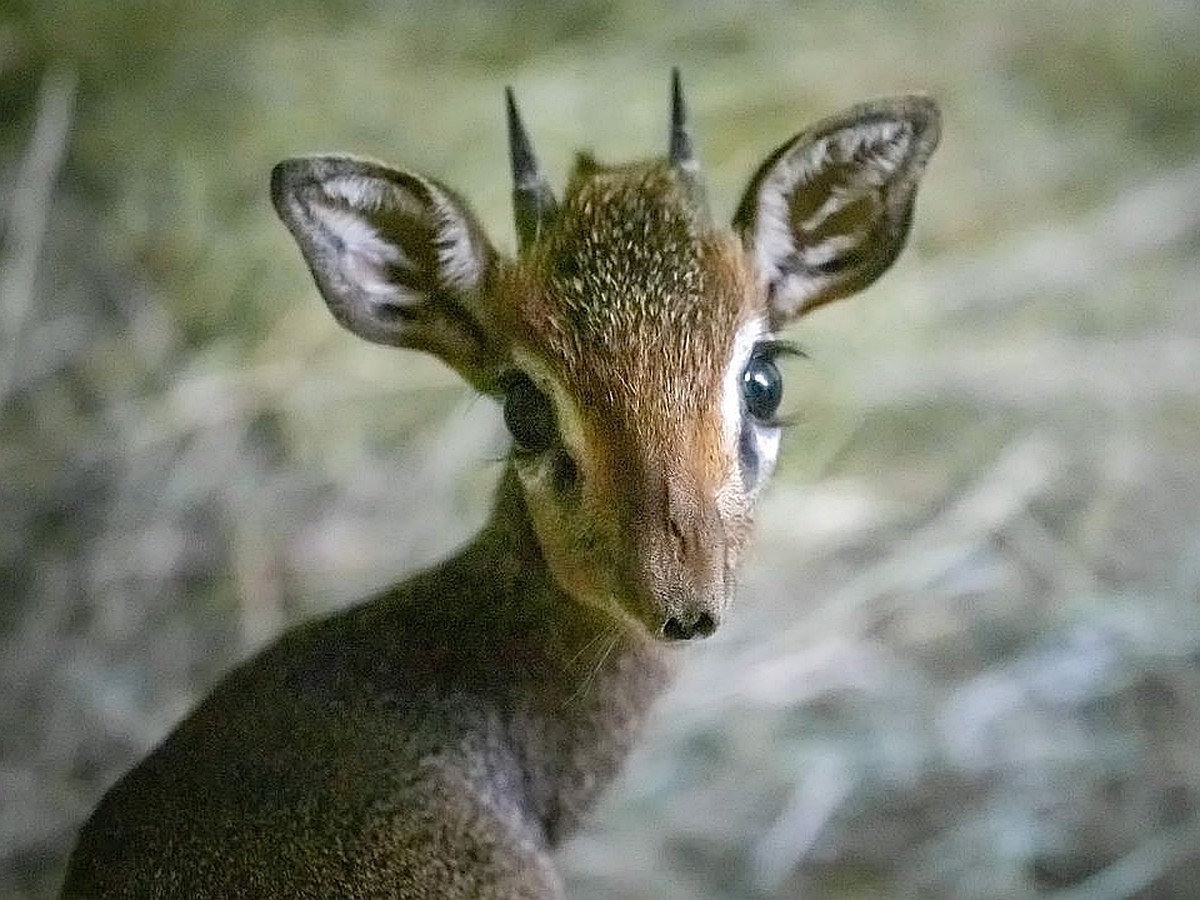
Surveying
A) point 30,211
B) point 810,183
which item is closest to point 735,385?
point 810,183

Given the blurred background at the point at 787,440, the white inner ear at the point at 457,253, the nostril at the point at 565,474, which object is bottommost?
the blurred background at the point at 787,440

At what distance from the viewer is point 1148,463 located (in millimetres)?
3816

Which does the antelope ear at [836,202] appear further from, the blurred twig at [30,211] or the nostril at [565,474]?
the blurred twig at [30,211]

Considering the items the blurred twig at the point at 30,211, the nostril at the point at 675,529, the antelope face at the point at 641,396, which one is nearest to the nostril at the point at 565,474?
the antelope face at the point at 641,396

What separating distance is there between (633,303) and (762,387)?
223mm

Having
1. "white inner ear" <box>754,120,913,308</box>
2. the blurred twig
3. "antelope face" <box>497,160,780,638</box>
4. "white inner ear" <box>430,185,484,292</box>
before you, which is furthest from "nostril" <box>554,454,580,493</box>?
the blurred twig

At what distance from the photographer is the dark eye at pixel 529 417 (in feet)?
7.20

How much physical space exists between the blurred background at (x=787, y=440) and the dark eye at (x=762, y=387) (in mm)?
861

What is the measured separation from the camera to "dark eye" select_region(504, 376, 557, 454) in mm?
2193

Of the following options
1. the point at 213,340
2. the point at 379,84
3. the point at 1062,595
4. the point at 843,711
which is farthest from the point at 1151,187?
the point at 213,340

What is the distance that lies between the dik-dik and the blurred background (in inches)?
30.4

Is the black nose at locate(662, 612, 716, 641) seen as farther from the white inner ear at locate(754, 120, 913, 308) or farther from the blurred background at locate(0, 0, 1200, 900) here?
the blurred background at locate(0, 0, 1200, 900)

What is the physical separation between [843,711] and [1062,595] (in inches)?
22.6

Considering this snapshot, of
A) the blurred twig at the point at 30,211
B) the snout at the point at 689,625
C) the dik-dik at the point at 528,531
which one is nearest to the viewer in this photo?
the snout at the point at 689,625
